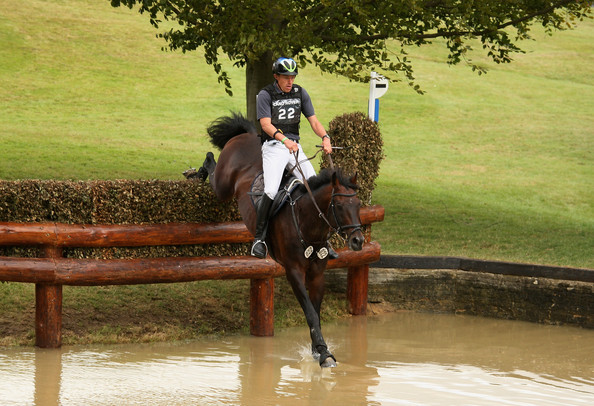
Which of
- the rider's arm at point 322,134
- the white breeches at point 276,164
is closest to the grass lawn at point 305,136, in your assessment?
the white breeches at point 276,164

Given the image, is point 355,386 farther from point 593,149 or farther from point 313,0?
point 593,149

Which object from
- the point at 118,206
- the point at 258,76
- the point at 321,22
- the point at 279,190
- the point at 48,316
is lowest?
the point at 48,316

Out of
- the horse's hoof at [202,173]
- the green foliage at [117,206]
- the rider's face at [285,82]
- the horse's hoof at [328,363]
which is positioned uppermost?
the rider's face at [285,82]

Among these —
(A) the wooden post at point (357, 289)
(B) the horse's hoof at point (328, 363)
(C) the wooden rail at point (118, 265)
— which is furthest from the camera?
(A) the wooden post at point (357, 289)

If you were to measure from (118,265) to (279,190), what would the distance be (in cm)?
189

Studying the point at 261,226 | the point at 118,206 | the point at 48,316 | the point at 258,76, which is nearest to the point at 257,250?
the point at 261,226

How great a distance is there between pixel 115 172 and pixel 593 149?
1716cm

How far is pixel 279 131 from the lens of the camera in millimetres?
9055

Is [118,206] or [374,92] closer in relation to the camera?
[118,206]

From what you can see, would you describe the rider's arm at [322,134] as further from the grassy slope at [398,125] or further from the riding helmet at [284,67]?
the grassy slope at [398,125]

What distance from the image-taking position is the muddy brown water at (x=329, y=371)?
7.44 meters

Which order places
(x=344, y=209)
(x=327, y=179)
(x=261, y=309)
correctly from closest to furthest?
1. (x=344, y=209)
2. (x=327, y=179)
3. (x=261, y=309)

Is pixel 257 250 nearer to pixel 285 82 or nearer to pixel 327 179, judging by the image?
pixel 327 179

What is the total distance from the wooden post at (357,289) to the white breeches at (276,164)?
2.64 meters
